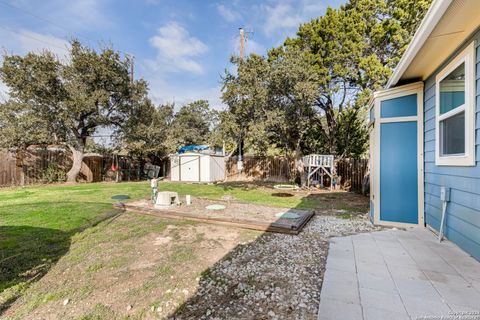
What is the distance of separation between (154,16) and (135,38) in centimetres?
247

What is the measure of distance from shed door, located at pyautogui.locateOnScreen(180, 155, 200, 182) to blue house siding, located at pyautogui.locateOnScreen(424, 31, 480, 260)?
Answer: 10.3m

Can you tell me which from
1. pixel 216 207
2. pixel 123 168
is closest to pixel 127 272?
pixel 216 207

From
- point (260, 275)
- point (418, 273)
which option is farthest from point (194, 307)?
point (418, 273)

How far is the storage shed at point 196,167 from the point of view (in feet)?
40.5

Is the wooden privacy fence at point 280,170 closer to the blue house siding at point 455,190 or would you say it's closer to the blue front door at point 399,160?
the blue front door at point 399,160

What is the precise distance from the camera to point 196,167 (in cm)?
1248

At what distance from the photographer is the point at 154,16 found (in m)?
8.84

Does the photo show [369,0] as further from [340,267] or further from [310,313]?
[310,313]

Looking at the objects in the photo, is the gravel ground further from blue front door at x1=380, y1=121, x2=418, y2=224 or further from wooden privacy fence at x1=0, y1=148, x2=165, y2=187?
wooden privacy fence at x1=0, y1=148, x2=165, y2=187

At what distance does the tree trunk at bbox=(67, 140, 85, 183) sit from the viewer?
10.7 meters

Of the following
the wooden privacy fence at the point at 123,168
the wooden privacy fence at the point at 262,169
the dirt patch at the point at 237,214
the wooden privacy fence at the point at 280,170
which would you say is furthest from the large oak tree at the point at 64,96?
the dirt patch at the point at 237,214

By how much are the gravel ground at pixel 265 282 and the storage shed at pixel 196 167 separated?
909 centimetres

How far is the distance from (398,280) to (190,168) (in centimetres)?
1130

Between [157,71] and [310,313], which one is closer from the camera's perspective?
[310,313]
